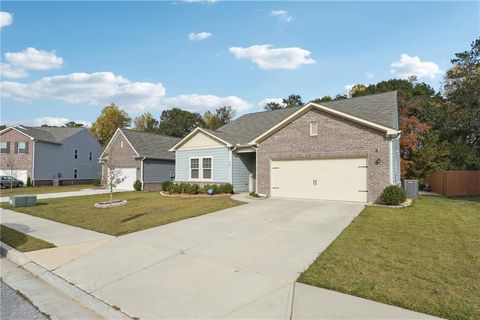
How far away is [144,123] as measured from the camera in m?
60.8

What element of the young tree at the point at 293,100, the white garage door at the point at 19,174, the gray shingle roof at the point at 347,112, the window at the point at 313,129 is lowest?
the white garage door at the point at 19,174

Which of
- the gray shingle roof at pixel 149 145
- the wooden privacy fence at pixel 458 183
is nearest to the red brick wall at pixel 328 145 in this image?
the wooden privacy fence at pixel 458 183

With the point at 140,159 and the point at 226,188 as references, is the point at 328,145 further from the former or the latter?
the point at 140,159

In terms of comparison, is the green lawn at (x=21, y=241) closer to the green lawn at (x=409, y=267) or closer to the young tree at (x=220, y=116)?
the green lawn at (x=409, y=267)

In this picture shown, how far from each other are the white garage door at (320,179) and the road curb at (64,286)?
1181cm

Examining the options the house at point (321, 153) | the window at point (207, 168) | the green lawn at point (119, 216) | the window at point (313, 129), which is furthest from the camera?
the window at point (207, 168)

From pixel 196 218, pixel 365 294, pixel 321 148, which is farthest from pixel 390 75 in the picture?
pixel 365 294

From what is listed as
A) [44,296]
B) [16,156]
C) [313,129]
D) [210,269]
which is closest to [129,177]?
[16,156]

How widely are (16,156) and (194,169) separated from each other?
2424cm

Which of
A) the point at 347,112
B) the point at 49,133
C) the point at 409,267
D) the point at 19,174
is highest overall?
the point at 49,133

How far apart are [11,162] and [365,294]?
38.5 meters

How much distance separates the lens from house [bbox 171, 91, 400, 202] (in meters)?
13.2

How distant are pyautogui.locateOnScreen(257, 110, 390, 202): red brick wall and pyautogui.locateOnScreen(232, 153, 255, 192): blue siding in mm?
2443

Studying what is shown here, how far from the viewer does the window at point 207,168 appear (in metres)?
20.0
